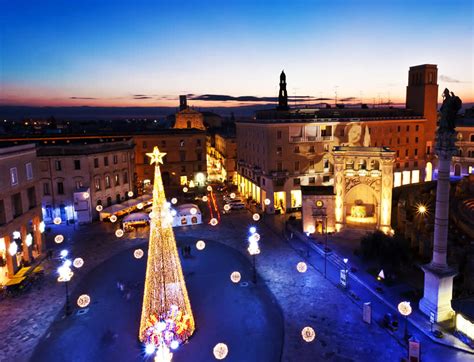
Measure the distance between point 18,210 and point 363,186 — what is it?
1312 inches

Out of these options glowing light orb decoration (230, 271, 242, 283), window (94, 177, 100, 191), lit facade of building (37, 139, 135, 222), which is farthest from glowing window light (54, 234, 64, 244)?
glowing light orb decoration (230, 271, 242, 283)

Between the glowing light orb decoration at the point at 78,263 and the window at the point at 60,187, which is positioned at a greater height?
the window at the point at 60,187

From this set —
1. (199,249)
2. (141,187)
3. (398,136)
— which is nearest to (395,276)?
(199,249)

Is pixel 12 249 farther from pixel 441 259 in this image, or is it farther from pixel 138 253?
pixel 441 259

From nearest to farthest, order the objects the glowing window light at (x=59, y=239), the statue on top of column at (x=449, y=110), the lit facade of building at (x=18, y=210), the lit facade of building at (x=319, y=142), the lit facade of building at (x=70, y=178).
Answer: the statue on top of column at (x=449, y=110) < the lit facade of building at (x=18, y=210) < the glowing window light at (x=59, y=239) < the lit facade of building at (x=70, y=178) < the lit facade of building at (x=319, y=142)

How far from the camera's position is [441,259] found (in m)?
22.3

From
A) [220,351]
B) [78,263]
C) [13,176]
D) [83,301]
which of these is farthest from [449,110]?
[13,176]

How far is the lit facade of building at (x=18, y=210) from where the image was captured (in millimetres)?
29547

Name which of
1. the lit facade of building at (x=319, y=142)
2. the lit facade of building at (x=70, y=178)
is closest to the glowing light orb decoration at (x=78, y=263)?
the lit facade of building at (x=70, y=178)

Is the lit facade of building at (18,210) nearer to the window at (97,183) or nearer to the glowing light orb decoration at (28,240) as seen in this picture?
the glowing light orb decoration at (28,240)

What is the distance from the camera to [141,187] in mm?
62406

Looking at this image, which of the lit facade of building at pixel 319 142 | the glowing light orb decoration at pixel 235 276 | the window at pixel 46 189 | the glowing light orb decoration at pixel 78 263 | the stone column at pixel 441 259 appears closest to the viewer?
the stone column at pixel 441 259

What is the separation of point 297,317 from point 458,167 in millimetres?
49760

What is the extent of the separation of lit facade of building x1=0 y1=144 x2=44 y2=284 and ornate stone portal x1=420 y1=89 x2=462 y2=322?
29805mm
